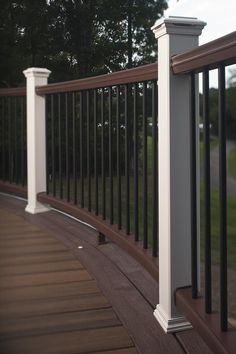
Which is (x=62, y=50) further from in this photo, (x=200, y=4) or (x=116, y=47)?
(x=200, y=4)

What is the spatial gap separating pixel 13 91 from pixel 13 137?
50cm

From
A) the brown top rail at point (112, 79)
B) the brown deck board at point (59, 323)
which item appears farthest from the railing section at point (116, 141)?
the brown deck board at point (59, 323)

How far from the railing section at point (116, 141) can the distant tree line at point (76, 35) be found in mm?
190

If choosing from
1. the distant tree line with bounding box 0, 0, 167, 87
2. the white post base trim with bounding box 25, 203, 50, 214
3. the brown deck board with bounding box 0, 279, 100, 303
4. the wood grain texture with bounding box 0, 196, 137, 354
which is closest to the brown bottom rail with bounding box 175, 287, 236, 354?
the wood grain texture with bounding box 0, 196, 137, 354

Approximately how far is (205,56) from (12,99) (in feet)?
10.6

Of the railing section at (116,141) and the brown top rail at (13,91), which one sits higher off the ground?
the brown top rail at (13,91)

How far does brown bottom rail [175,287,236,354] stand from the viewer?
1366 mm

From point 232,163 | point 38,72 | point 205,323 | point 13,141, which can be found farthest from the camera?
point 13,141

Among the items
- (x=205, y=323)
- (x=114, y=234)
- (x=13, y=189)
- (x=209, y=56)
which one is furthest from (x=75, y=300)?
(x=13, y=189)

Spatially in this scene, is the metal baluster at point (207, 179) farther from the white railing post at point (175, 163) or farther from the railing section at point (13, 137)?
the railing section at point (13, 137)

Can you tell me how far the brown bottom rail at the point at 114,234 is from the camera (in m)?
2.04

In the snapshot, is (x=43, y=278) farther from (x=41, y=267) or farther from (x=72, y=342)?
(x=72, y=342)

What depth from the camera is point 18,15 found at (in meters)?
3.28

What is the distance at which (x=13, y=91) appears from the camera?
4.04m
